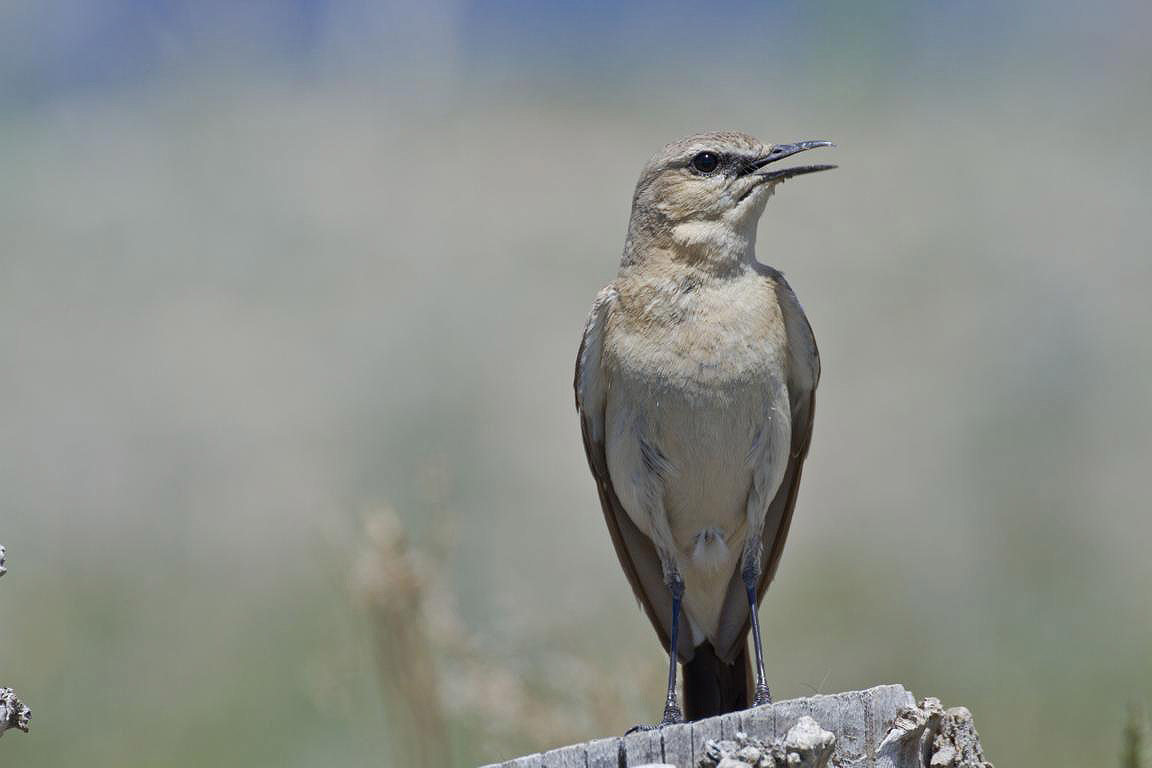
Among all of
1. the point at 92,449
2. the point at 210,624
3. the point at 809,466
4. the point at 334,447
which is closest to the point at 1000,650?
the point at 809,466

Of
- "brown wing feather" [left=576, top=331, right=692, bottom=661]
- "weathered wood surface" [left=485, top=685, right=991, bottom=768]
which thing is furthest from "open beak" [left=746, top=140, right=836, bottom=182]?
"weathered wood surface" [left=485, top=685, right=991, bottom=768]

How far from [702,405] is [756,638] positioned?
37.0 inches

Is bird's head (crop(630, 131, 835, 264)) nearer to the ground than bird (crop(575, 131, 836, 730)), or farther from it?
farther from it

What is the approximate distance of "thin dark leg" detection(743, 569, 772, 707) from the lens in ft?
18.5

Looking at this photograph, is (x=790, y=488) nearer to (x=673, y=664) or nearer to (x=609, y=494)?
(x=609, y=494)

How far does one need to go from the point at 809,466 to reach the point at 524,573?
148 inches

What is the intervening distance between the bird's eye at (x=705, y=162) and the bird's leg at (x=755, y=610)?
1537 mm

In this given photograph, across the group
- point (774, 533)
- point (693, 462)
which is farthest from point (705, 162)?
point (774, 533)

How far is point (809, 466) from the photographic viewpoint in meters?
14.6

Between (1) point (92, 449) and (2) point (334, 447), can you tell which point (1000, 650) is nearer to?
(2) point (334, 447)

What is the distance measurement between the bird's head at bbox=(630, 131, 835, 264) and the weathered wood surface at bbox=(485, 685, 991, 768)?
2317mm

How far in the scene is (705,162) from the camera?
19.8ft

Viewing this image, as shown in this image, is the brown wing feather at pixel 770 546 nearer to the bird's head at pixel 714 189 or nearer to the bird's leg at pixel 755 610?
the bird's leg at pixel 755 610

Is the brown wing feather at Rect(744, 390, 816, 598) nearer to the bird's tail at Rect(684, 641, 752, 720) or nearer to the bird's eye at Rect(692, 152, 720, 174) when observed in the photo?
the bird's tail at Rect(684, 641, 752, 720)
